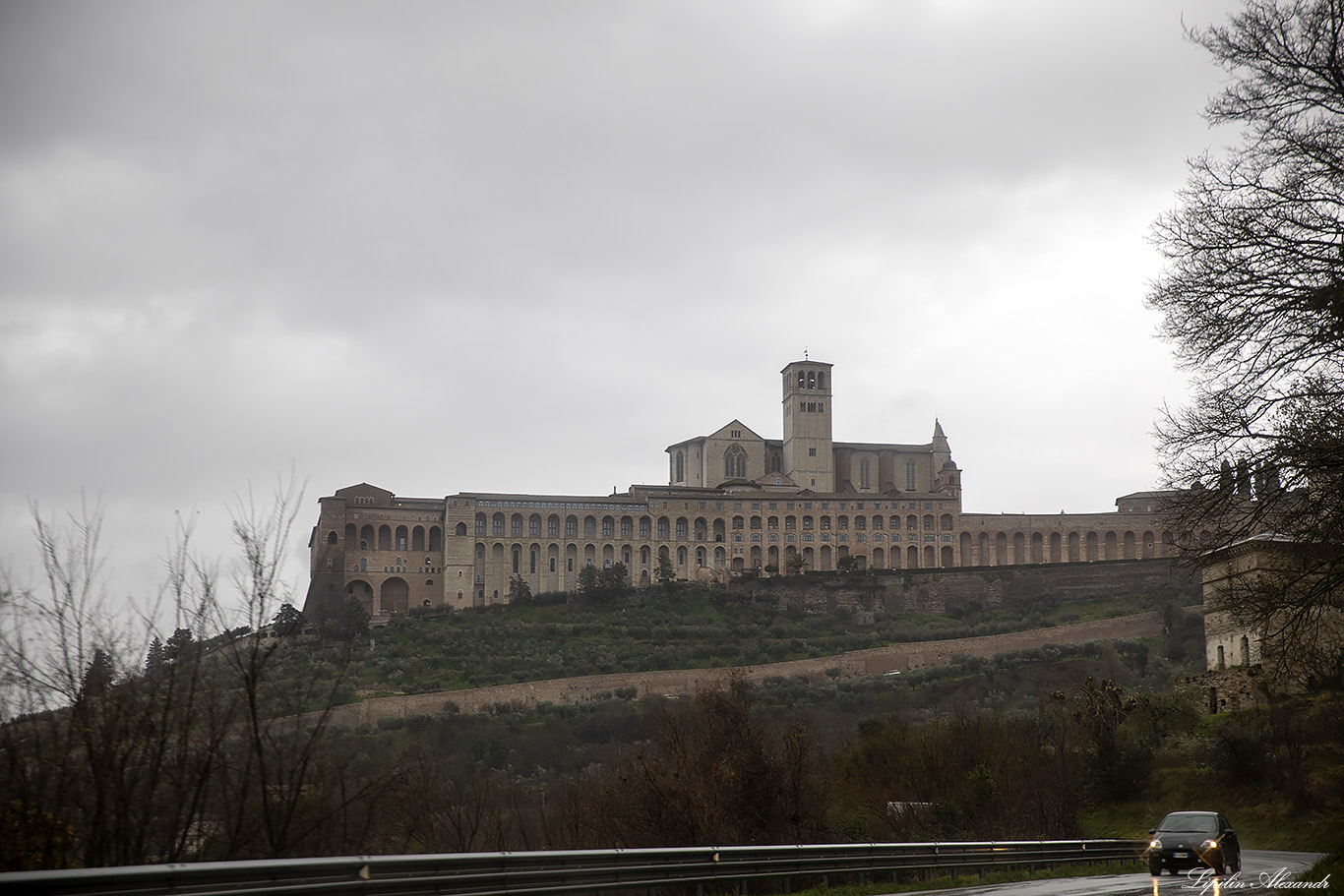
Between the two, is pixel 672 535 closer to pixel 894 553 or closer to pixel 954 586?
pixel 894 553

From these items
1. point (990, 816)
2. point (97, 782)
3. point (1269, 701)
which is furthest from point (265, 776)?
point (1269, 701)

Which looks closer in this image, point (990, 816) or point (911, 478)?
point (990, 816)

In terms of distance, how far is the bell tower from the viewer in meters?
131

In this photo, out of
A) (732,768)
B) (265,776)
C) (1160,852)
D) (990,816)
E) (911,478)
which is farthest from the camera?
(911,478)

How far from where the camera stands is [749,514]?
400ft

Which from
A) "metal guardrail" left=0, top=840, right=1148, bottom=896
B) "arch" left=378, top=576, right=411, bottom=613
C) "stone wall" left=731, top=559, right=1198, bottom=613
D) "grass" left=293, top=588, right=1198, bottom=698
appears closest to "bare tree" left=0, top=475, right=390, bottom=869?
"metal guardrail" left=0, top=840, right=1148, bottom=896

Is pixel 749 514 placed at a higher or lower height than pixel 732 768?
higher

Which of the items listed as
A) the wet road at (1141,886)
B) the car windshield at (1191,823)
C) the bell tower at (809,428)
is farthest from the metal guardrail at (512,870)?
the bell tower at (809,428)

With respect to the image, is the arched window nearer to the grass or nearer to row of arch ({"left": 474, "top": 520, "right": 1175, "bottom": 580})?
row of arch ({"left": 474, "top": 520, "right": 1175, "bottom": 580})

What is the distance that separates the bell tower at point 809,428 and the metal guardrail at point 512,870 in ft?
369

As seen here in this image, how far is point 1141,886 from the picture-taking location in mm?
15555

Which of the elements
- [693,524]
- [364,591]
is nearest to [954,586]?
[693,524]

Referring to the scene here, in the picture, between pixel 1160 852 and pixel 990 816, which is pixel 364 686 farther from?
pixel 1160 852

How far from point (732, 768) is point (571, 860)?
1186cm
